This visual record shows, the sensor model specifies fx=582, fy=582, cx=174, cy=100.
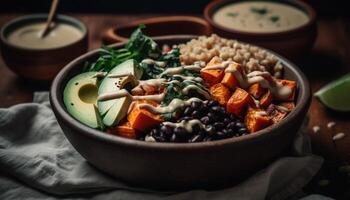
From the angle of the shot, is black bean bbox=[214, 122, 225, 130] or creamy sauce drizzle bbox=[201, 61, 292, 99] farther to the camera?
creamy sauce drizzle bbox=[201, 61, 292, 99]

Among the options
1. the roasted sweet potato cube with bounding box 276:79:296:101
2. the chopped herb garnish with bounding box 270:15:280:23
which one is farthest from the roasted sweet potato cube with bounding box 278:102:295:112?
the chopped herb garnish with bounding box 270:15:280:23

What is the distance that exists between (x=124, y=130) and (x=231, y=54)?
0.49 meters

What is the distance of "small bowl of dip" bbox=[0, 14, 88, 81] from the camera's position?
229 cm

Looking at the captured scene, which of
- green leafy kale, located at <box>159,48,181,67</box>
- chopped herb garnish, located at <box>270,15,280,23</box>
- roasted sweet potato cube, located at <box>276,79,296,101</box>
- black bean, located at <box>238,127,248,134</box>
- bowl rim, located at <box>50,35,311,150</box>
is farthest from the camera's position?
chopped herb garnish, located at <box>270,15,280,23</box>

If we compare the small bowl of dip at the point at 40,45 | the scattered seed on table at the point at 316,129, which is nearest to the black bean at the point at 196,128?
the scattered seed on table at the point at 316,129

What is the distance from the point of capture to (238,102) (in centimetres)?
171

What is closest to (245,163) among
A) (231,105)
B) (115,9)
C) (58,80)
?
(231,105)

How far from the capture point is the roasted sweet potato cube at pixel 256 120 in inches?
65.9

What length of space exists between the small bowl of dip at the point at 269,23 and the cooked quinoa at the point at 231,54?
31 centimetres

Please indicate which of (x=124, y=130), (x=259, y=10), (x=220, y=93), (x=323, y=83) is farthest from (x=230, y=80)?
(x=259, y=10)

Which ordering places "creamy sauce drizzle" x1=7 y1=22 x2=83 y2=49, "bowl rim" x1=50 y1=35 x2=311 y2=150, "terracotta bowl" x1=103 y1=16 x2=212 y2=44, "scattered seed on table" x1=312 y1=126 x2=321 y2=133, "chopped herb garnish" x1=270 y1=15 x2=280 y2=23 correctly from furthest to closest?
"chopped herb garnish" x1=270 y1=15 x2=280 y2=23 → "terracotta bowl" x1=103 y1=16 x2=212 y2=44 → "creamy sauce drizzle" x1=7 y1=22 x2=83 y2=49 → "scattered seed on table" x1=312 y1=126 x2=321 y2=133 → "bowl rim" x1=50 y1=35 x2=311 y2=150

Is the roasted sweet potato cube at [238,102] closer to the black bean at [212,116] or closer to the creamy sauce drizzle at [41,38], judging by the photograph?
the black bean at [212,116]

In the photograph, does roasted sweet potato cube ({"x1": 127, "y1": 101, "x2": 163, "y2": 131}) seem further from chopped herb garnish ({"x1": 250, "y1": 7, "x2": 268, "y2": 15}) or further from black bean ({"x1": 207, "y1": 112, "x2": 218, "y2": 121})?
chopped herb garnish ({"x1": 250, "y1": 7, "x2": 268, "y2": 15})

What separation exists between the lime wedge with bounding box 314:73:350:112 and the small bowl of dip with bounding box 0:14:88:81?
979 millimetres
